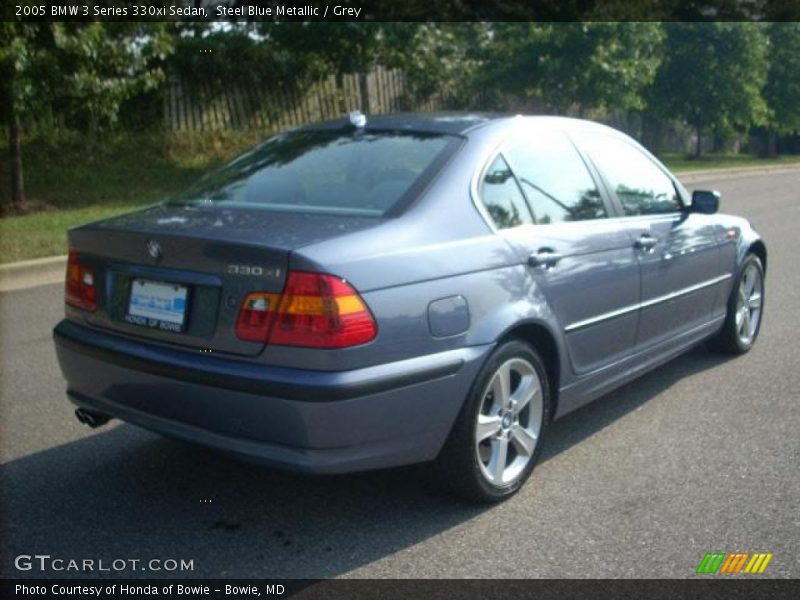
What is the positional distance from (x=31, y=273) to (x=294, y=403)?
22.5 ft

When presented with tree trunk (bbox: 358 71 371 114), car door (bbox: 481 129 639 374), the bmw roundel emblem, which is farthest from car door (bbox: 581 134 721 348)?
tree trunk (bbox: 358 71 371 114)

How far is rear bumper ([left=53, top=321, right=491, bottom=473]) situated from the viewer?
3088 millimetres

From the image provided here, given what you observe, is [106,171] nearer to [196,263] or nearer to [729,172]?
[196,263]

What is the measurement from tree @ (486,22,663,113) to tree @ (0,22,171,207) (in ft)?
39.4

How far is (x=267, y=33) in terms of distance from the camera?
57.4ft

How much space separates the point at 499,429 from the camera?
12.2 feet

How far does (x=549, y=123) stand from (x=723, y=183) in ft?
68.8

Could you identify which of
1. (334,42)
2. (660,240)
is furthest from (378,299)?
(334,42)

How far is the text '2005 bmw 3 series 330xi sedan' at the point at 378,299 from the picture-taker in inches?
123

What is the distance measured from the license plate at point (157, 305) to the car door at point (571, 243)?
4.35 ft

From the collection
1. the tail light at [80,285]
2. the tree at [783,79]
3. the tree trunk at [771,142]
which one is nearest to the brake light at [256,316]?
the tail light at [80,285]

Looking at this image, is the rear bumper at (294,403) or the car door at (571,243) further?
the car door at (571,243)

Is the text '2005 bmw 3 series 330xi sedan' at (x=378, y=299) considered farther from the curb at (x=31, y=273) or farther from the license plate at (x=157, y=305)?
the curb at (x=31, y=273)

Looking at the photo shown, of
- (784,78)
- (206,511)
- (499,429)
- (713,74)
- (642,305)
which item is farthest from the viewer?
(784,78)
